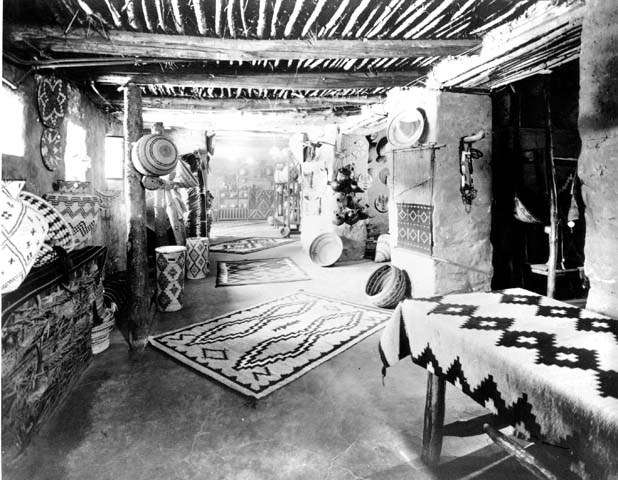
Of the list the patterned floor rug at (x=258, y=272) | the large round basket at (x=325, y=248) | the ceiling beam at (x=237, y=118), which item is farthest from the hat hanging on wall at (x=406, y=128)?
the large round basket at (x=325, y=248)

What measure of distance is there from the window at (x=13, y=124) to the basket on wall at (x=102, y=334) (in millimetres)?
1897

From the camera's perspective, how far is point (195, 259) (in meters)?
7.24

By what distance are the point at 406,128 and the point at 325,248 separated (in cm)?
398

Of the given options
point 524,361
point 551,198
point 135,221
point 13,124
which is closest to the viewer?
point 524,361

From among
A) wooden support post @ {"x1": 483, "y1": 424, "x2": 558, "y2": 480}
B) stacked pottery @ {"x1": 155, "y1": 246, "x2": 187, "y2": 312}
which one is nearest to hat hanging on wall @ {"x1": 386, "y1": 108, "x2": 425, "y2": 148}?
stacked pottery @ {"x1": 155, "y1": 246, "x2": 187, "y2": 312}

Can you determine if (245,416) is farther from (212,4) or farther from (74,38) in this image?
(74,38)

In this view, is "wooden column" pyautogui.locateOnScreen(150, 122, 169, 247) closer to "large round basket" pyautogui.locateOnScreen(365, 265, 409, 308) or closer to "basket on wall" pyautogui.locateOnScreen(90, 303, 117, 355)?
"basket on wall" pyautogui.locateOnScreen(90, 303, 117, 355)

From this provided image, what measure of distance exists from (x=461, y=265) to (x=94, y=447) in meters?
4.19

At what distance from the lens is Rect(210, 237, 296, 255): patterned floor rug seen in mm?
10344

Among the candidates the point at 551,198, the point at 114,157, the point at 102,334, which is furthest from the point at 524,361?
the point at 114,157

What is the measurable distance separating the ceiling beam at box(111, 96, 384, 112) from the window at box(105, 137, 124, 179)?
1380 millimetres

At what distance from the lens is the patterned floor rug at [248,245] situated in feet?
33.9

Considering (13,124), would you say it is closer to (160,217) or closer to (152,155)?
(152,155)

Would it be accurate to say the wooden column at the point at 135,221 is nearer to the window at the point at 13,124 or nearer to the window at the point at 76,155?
Answer: the window at the point at 13,124
